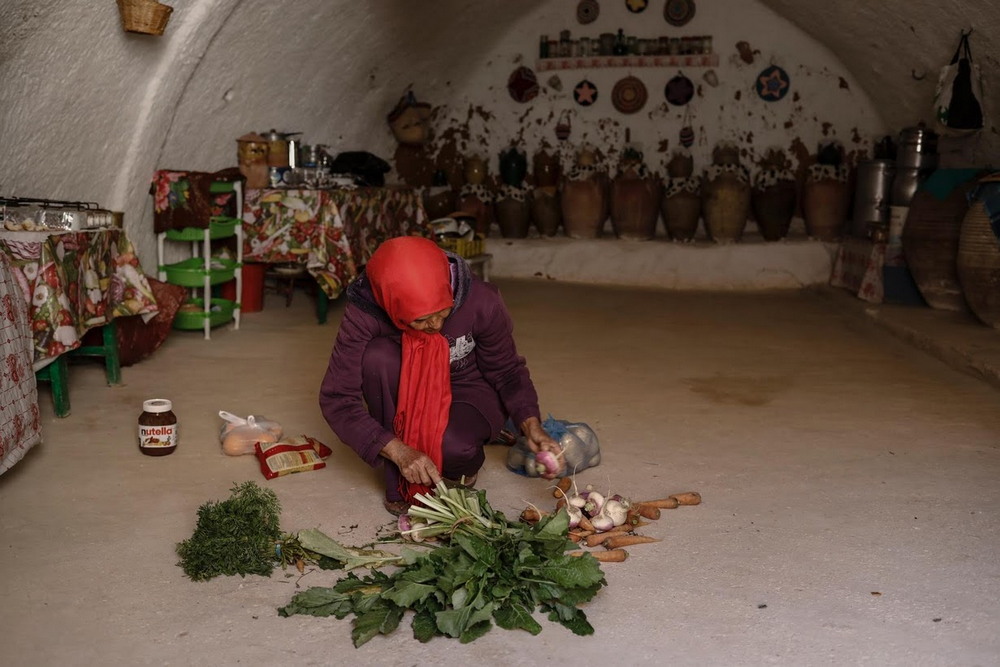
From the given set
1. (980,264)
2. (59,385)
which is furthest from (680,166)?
(59,385)

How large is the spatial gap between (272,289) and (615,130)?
341 centimetres

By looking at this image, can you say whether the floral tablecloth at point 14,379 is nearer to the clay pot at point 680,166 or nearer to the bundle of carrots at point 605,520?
the bundle of carrots at point 605,520

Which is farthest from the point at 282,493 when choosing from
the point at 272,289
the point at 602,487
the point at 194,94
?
the point at 272,289

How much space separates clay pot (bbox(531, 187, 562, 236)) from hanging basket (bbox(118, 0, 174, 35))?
4.41 metres

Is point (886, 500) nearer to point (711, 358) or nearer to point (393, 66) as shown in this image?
point (711, 358)

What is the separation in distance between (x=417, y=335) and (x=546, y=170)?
6.12m

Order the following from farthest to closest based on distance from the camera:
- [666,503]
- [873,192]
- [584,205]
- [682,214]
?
1. [584,205]
2. [682,214]
3. [873,192]
4. [666,503]

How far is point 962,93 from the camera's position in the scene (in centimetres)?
575

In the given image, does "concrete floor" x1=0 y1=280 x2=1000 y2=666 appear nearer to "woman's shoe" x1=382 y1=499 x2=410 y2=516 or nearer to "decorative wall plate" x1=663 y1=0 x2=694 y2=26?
"woman's shoe" x1=382 y1=499 x2=410 y2=516

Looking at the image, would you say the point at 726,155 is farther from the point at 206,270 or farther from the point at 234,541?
the point at 234,541

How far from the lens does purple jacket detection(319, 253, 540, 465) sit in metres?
2.44

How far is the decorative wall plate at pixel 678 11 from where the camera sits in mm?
8062

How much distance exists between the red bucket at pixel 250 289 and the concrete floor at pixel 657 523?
660 millimetres

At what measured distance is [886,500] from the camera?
2.77 meters
